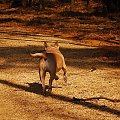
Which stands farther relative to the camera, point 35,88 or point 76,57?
point 76,57

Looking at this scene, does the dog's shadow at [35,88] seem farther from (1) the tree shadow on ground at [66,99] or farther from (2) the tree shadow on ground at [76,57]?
(2) the tree shadow on ground at [76,57]

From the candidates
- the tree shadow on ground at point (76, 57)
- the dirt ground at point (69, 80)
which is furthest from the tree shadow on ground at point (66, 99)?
the tree shadow on ground at point (76, 57)

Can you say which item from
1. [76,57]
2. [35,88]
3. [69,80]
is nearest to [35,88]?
[35,88]

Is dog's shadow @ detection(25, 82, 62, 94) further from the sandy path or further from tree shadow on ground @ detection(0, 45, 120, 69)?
tree shadow on ground @ detection(0, 45, 120, 69)

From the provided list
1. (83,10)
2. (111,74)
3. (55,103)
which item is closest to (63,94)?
(55,103)

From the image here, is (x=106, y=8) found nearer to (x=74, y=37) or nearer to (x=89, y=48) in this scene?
(x=74, y=37)

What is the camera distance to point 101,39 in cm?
1509

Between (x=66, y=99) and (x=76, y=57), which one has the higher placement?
(x=66, y=99)

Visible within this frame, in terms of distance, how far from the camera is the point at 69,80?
823 centimetres

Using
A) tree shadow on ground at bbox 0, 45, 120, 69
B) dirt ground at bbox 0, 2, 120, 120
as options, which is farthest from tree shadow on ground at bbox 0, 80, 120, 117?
tree shadow on ground at bbox 0, 45, 120, 69

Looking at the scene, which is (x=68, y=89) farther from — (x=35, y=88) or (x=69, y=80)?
(x=69, y=80)

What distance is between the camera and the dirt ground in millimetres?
6113

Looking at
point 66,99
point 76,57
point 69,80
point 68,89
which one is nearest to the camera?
point 66,99

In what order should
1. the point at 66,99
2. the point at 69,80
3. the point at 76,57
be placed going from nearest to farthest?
the point at 66,99
the point at 69,80
the point at 76,57
